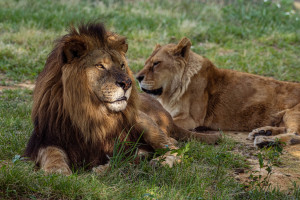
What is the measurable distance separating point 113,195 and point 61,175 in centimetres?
41

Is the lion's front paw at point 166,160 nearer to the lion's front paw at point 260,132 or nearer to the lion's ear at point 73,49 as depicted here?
the lion's ear at point 73,49

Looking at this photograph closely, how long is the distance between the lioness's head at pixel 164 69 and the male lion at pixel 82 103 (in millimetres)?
2274

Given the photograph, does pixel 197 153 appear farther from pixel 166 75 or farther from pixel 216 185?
pixel 166 75

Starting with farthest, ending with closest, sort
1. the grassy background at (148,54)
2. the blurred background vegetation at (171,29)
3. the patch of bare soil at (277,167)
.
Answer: the blurred background vegetation at (171,29), the patch of bare soil at (277,167), the grassy background at (148,54)

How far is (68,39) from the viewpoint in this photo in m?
3.63

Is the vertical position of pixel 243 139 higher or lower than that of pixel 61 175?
lower

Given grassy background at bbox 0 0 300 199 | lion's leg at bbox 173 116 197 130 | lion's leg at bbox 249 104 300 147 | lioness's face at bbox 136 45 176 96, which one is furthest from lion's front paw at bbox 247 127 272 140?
lioness's face at bbox 136 45 176 96

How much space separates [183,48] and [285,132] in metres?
1.85

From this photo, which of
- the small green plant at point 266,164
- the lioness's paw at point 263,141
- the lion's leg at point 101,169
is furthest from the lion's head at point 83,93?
the lioness's paw at point 263,141

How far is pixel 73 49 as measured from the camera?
11.9 ft

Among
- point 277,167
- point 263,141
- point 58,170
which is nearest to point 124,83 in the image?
point 58,170

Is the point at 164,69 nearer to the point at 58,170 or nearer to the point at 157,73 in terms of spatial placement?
the point at 157,73

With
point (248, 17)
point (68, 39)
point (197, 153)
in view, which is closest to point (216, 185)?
point (197, 153)

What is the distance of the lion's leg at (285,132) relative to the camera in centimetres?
528
